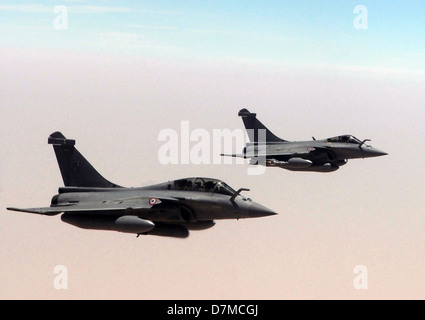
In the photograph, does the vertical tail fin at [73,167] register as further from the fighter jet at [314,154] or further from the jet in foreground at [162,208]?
the fighter jet at [314,154]

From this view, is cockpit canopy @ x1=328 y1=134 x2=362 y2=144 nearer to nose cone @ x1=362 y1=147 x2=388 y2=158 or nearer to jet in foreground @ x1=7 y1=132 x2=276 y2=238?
nose cone @ x1=362 y1=147 x2=388 y2=158

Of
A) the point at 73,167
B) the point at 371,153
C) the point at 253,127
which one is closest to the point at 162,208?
the point at 73,167

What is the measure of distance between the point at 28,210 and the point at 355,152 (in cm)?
2148

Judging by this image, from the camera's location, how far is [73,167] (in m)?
40.6

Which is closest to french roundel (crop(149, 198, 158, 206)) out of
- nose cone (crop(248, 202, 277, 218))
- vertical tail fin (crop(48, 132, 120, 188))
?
nose cone (crop(248, 202, 277, 218))

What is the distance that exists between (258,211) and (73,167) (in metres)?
10.5

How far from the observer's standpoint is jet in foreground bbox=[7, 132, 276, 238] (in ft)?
114

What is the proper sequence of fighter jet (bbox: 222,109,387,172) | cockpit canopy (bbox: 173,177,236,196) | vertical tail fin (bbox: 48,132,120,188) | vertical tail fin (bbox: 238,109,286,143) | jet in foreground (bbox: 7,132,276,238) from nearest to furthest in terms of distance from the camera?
jet in foreground (bbox: 7,132,276,238), cockpit canopy (bbox: 173,177,236,196), vertical tail fin (bbox: 48,132,120,188), fighter jet (bbox: 222,109,387,172), vertical tail fin (bbox: 238,109,286,143)

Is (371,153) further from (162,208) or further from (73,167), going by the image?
(162,208)

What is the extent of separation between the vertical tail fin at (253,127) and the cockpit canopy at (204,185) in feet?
62.2

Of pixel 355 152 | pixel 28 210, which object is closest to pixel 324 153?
pixel 355 152

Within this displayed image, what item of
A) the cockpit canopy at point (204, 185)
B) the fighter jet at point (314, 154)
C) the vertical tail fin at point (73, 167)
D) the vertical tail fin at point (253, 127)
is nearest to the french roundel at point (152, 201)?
the cockpit canopy at point (204, 185)

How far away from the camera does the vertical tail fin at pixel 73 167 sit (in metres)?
40.0

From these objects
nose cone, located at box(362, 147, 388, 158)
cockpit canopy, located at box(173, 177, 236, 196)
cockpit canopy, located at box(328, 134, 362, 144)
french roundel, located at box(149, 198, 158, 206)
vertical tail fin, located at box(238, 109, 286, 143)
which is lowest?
french roundel, located at box(149, 198, 158, 206)
